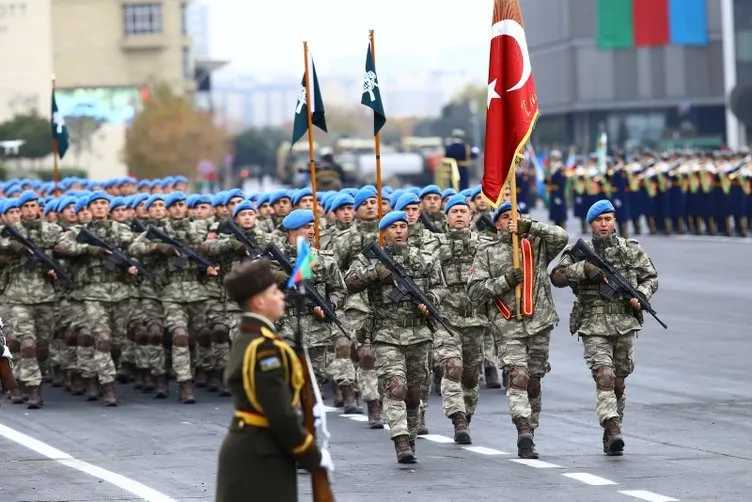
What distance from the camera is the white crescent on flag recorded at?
15.4 m

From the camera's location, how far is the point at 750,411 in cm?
1667

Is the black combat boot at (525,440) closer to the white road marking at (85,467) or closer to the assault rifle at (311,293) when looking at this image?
the assault rifle at (311,293)

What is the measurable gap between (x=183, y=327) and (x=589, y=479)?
710cm

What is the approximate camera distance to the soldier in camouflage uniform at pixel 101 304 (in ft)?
62.6

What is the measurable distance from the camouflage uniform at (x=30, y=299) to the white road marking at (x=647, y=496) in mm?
7971

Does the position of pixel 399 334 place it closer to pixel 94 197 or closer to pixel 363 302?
pixel 363 302

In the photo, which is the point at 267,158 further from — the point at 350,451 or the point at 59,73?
the point at 350,451

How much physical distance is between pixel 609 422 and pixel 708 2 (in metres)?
86.5

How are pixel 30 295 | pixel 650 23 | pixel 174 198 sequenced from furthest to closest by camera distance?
1. pixel 650 23
2. pixel 174 198
3. pixel 30 295

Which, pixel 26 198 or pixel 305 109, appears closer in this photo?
pixel 305 109

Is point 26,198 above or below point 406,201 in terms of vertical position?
above

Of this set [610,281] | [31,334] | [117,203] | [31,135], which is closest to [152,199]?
[117,203]

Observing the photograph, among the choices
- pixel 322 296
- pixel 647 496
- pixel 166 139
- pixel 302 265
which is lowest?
pixel 647 496

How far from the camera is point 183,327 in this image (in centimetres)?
1939
